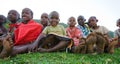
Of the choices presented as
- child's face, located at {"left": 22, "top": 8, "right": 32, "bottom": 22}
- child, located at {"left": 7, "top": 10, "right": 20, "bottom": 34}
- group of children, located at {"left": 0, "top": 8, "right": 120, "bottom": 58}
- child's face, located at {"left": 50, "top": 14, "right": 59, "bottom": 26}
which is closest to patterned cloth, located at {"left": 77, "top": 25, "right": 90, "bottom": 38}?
group of children, located at {"left": 0, "top": 8, "right": 120, "bottom": 58}

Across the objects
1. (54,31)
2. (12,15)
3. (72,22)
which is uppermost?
(12,15)

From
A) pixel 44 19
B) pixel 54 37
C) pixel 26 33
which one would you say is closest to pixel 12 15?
pixel 26 33

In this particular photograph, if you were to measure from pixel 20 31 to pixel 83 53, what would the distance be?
171 cm

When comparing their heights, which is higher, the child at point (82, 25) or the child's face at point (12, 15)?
the child's face at point (12, 15)

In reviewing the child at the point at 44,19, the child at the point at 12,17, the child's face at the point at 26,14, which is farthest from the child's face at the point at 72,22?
the child at the point at 12,17

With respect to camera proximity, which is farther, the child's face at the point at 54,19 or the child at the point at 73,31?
the child at the point at 73,31

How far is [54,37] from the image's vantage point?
7059 millimetres

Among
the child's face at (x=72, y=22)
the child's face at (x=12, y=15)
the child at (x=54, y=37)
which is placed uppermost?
the child's face at (x=12, y=15)

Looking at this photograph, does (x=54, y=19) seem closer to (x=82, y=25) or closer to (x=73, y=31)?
(x=73, y=31)

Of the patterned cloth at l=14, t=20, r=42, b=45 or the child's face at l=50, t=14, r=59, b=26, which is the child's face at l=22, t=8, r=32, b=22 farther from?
the child's face at l=50, t=14, r=59, b=26

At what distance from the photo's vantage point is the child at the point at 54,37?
22.8ft

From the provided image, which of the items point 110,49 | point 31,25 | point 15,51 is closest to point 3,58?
point 15,51

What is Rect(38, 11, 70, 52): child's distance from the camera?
6.96 meters

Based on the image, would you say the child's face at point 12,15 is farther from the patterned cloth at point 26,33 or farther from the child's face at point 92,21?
the child's face at point 92,21
